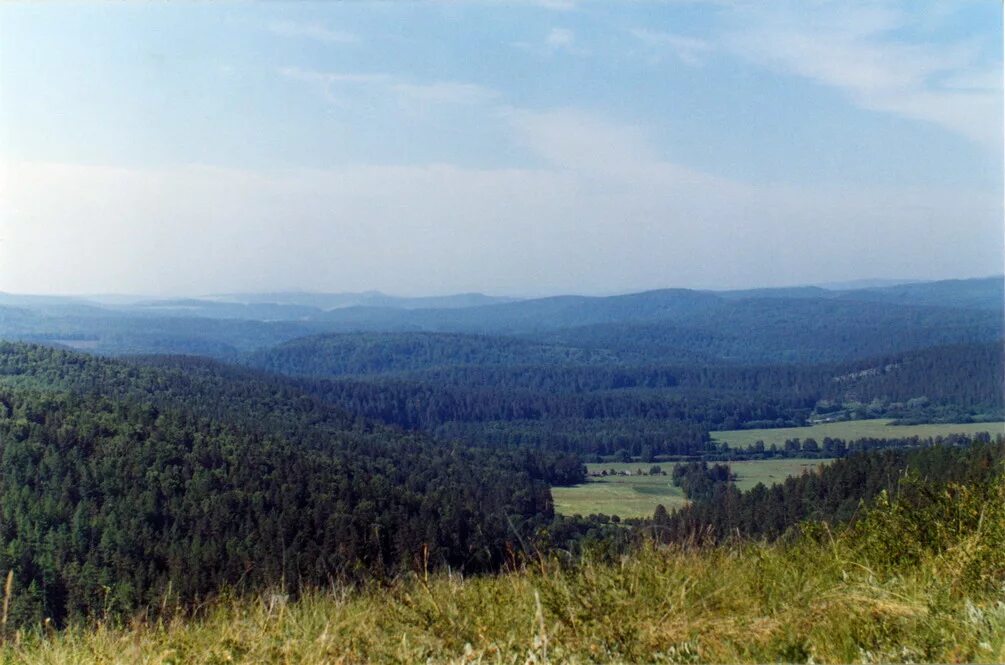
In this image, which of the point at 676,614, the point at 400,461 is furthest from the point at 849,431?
the point at 676,614

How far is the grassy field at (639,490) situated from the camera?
29.9 meters

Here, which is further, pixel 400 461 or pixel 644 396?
pixel 644 396

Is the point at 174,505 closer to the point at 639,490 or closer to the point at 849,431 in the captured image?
the point at 639,490

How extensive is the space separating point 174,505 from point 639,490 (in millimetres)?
21261

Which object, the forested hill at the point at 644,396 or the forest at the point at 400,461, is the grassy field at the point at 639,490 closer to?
the forest at the point at 400,461

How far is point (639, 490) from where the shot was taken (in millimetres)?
38938

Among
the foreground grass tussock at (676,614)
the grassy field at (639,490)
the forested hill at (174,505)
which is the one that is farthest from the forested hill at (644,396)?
the foreground grass tussock at (676,614)

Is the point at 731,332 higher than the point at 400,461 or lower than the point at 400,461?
lower

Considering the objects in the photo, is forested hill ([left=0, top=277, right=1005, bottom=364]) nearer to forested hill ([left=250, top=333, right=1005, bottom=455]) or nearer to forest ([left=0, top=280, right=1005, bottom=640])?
forest ([left=0, top=280, right=1005, bottom=640])

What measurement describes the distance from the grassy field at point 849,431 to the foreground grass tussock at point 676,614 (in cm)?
3391

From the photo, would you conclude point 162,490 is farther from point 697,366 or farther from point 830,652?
point 697,366

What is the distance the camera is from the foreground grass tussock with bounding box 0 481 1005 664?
13.1 feet

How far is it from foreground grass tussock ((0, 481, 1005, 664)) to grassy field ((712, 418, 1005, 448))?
111 feet

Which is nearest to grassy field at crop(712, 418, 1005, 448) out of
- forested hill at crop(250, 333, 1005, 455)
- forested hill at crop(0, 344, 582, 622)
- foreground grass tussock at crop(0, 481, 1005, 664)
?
forested hill at crop(250, 333, 1005, 455)
